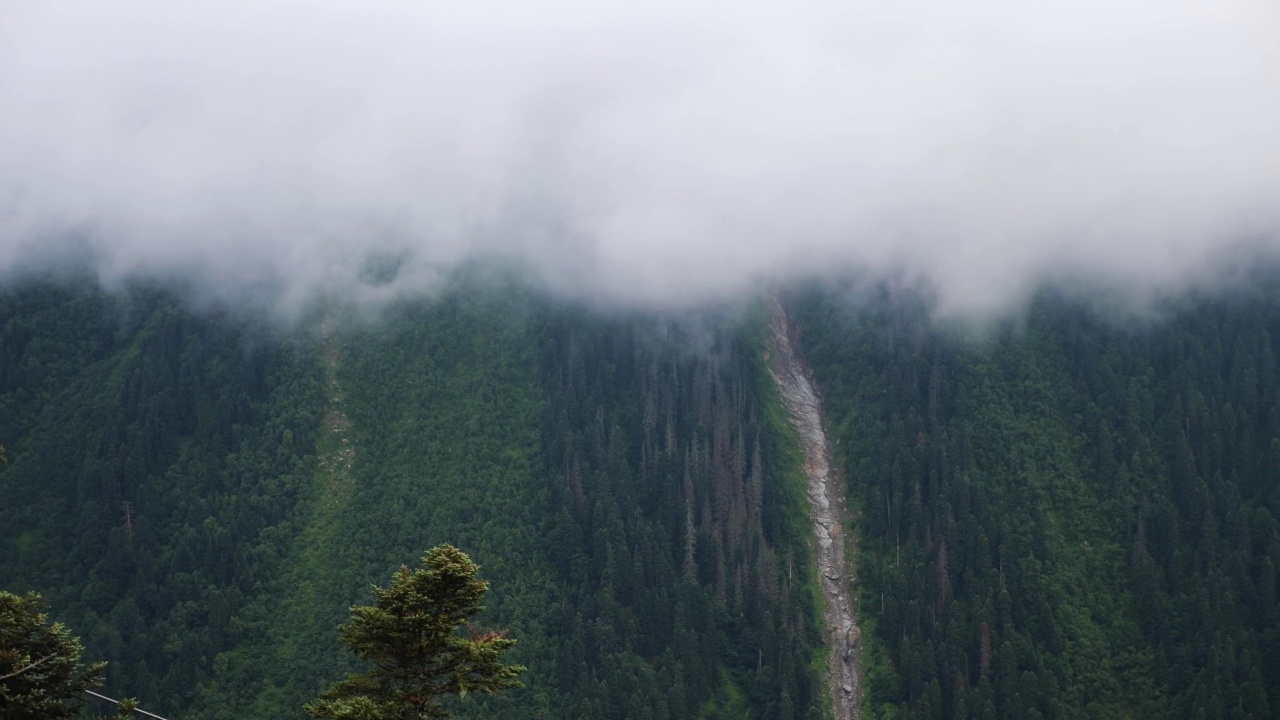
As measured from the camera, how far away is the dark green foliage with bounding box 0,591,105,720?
3512cm

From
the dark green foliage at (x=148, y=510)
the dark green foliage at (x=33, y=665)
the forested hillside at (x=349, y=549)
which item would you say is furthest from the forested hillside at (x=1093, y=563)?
the dark green foliage at (x=33, y=665)

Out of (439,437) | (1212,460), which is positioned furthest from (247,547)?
(1212,460)

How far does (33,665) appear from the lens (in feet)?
113

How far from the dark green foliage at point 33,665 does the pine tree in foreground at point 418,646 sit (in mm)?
7354

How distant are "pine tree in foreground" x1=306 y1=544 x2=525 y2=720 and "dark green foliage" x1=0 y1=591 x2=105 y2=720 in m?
7.35

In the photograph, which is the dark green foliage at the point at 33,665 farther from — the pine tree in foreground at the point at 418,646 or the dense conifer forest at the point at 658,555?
the dense conifer forest at the point at 658,555

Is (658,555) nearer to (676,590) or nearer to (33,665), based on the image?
(676,590)

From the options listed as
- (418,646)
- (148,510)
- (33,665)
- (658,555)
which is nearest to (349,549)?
(148,510)

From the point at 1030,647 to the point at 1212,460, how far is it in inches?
1833

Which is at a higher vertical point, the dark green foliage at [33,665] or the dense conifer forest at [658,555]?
the dense conifer forest at [658,555]

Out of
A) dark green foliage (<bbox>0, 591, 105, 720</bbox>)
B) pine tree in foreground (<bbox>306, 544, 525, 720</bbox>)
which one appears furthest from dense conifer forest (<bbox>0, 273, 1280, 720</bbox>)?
dark green foliage (<bbox>0, 591, 105, 720</bbox>)

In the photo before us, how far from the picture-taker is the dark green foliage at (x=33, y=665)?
35125 mm

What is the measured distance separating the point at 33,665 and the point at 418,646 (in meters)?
11.1

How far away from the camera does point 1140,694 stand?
168 metres
